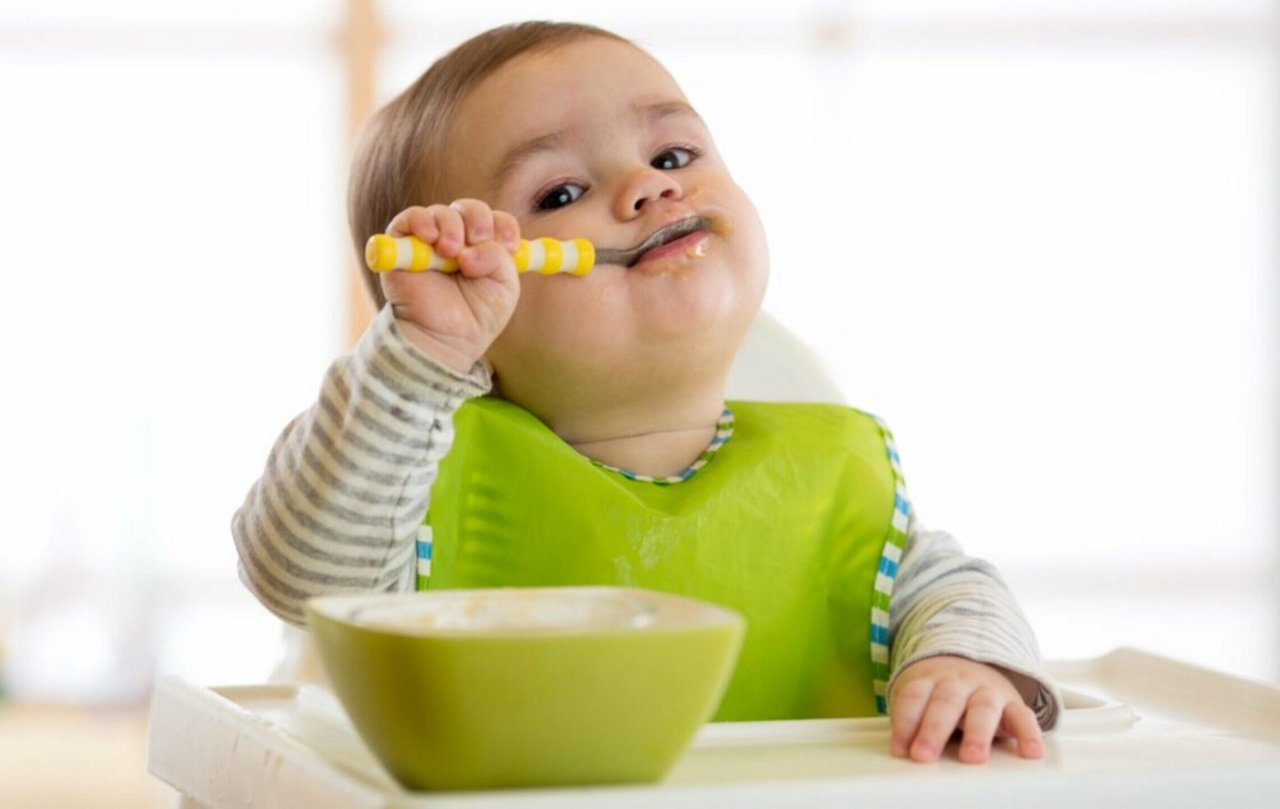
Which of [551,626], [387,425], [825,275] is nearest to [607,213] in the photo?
[387,425]

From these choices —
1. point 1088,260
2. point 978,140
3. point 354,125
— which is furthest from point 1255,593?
point 354,125

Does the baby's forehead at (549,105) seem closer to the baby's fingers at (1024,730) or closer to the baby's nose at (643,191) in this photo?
the baby's nose at (643,191)

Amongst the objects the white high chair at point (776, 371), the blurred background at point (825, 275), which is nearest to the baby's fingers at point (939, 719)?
the white high chair at point (776, 371)

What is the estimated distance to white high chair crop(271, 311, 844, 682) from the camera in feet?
4.52

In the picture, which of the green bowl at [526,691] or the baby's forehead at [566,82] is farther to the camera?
the baby's forehead at [566,82]

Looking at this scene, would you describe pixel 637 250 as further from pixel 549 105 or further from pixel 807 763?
pixel 807 763

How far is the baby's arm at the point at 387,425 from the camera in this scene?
0.88 meters

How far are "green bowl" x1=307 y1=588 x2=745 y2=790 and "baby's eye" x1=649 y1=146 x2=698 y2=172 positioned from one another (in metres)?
0.56

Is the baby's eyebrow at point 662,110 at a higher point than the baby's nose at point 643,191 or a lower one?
higher

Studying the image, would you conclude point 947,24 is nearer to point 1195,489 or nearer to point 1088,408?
point 1088,408

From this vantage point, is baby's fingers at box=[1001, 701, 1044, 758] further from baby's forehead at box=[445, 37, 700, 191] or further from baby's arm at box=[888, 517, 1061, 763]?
baby's forehead at box=[445, 37, 700, 191]

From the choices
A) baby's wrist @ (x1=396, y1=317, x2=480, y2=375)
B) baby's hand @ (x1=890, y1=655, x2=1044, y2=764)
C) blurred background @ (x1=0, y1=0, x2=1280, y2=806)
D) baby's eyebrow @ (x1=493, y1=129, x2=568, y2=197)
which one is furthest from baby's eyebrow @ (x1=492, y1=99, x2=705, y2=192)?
blurred background @ (x1=0, y1=0, x2=1280, y2=806)

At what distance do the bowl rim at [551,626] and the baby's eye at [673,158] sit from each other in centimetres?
53

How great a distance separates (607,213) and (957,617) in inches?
13.2
